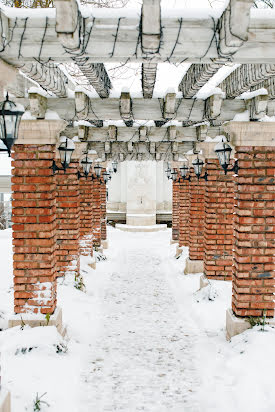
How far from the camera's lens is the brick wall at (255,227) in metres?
4.76

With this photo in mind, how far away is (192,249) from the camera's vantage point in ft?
29.8

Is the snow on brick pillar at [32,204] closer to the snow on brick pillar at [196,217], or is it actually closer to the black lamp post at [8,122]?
the black lamp post at [8,122]

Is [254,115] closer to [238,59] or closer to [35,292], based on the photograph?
[238,59]

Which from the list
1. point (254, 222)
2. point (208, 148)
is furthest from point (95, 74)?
point (208, 148)

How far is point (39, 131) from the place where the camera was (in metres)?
4.54

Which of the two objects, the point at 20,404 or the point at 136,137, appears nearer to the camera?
the point at 20,404

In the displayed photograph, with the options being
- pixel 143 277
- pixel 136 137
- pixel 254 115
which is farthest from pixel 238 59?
pixel 143 277

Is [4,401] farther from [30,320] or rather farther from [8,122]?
[8,122]

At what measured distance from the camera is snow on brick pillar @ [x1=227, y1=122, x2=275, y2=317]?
4750 millimetres

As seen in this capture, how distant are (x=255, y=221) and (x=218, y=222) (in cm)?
210

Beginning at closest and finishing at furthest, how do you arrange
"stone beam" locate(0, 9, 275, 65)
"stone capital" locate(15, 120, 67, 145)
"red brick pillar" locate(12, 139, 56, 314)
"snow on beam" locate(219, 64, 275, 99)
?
"stone beam" locate(0, 9, 275, 65) → "snow on beam" locate(219, 64, 275, 99) → "stone capital" locate(15, 120, 67, 145) → "red brick pillar" locate(12, 139, 56, 314)

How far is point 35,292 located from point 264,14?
4.19m

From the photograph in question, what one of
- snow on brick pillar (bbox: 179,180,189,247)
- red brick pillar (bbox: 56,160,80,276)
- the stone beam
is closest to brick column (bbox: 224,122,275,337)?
the stone beam

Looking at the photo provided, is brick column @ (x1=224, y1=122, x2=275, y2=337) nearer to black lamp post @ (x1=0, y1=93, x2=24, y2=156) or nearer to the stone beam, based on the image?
the stone beam
